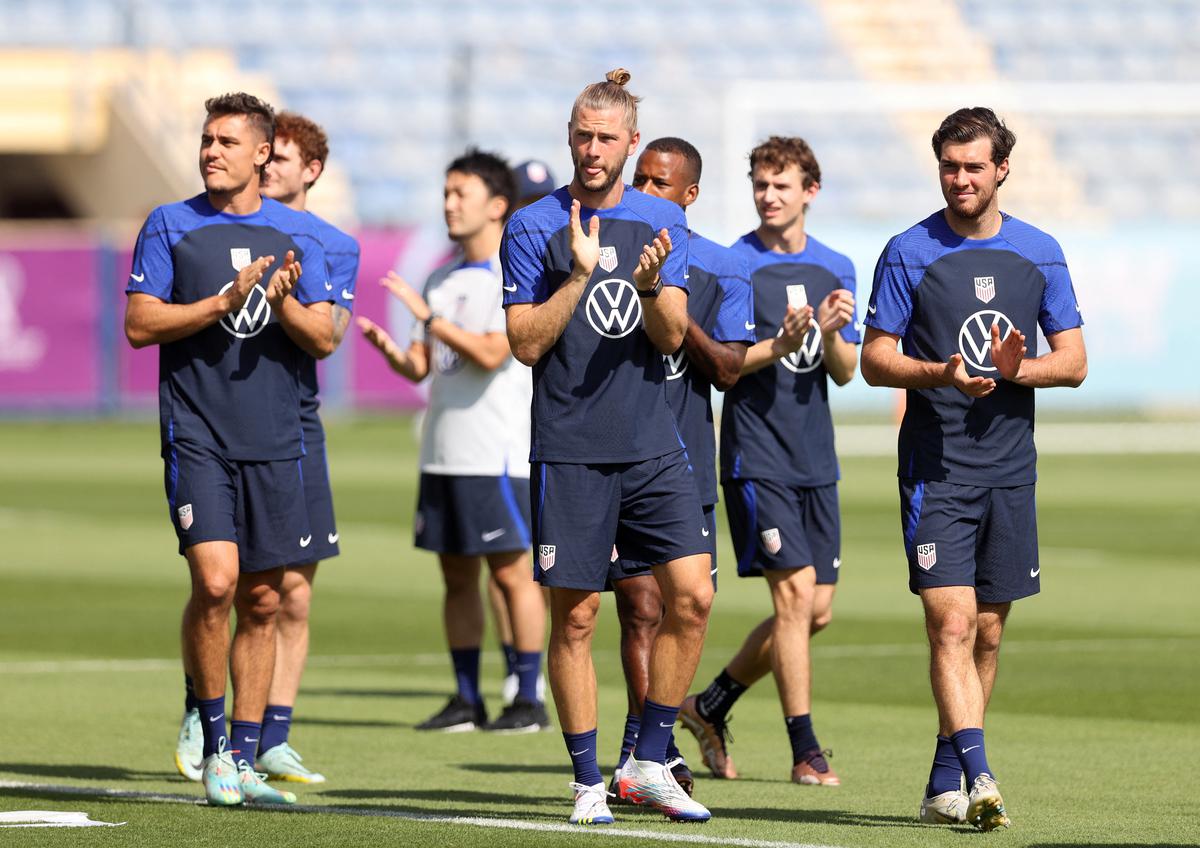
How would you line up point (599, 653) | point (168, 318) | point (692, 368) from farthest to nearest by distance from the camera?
point (599, 653) < point (692, 368) < point (168, 318)

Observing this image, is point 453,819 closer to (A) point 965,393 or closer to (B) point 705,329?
(B) point 705,329

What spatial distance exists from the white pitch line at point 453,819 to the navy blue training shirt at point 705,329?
4.41 feet

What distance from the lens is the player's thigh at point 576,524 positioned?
6.62m

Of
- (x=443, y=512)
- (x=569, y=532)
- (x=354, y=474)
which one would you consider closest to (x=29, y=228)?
(x=354, y=474)

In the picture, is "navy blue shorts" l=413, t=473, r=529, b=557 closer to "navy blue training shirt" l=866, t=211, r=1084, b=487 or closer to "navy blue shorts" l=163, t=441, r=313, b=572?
"navy blue shorts" l=163, t=441, r=313, b=572

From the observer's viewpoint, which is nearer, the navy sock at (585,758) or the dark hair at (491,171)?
the navy sock at (585,758)

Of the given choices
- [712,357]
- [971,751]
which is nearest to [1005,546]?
[971,751]

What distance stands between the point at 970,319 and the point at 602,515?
49.5 inches

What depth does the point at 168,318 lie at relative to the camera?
23.0 ft

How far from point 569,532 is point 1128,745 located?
116 inches

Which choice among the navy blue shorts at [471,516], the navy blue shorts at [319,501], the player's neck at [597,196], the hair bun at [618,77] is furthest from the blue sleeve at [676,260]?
the navy blue shorts at [471,516]

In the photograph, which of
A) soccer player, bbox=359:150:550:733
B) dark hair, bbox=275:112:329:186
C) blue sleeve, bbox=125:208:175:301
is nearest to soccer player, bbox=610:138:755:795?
dark hair, bbox=275:112:329:186

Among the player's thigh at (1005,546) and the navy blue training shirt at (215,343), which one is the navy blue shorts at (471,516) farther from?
the player's thigh at (1005,546)

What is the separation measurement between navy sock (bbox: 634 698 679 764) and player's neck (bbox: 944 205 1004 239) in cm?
171
